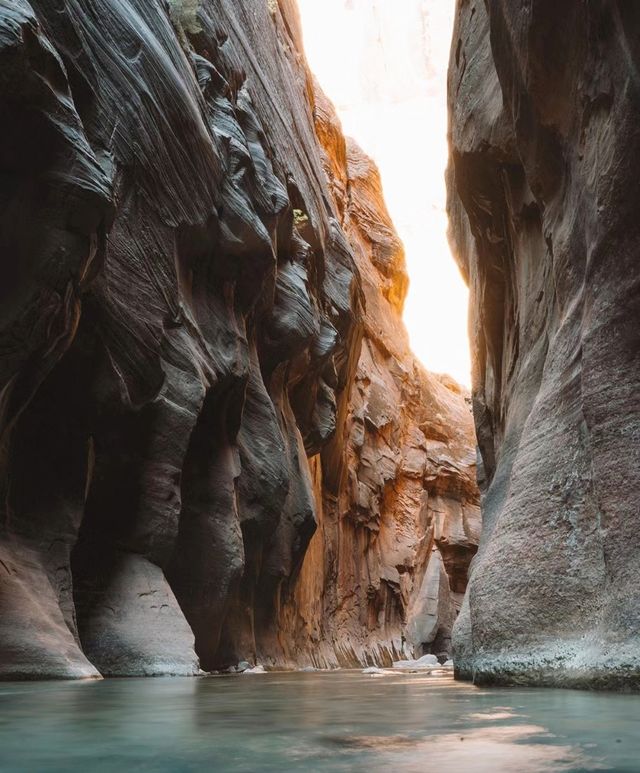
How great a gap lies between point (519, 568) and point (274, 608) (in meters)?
13.3

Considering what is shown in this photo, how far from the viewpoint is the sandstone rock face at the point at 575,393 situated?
5.25m

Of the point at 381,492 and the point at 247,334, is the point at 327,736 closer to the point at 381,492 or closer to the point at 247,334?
the point at 247,334

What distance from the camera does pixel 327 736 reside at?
243cm

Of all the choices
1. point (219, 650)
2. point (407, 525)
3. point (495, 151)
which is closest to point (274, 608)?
point (219, 650)

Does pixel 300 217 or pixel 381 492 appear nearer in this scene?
pixel 300 217

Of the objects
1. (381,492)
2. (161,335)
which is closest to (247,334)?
(161,335)

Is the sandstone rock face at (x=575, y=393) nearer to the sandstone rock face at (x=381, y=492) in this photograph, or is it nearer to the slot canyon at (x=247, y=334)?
the slot canyon at (x=247, y=334)

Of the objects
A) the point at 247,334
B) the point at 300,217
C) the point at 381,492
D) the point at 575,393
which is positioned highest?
the point at 300,217

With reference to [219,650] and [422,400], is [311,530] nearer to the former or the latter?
[219,650]

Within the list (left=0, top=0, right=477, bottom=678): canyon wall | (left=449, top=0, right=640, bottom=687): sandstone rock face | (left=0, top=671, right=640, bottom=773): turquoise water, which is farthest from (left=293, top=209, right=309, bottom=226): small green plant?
(left=0, top=671, right=640, bottom=773): turquoise water

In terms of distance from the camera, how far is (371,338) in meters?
32.1

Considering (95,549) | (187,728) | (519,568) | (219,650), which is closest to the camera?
(187,728)

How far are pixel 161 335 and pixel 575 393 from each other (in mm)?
6811

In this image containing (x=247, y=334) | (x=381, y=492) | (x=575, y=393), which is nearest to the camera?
(x=575, y=393)
